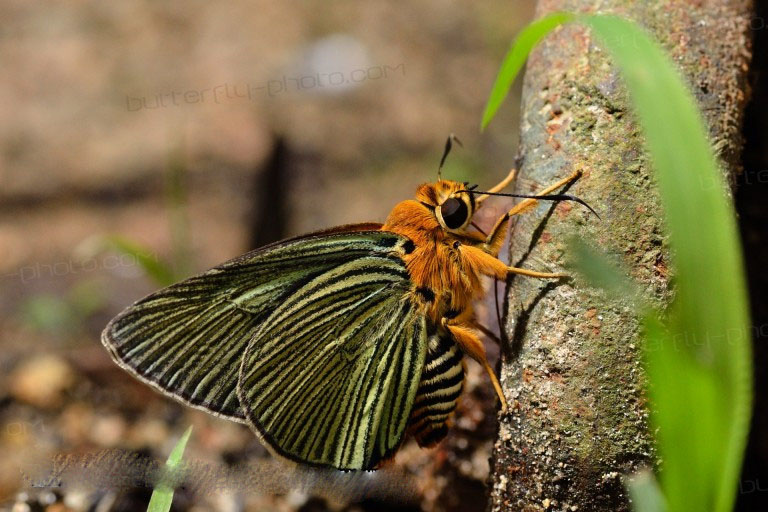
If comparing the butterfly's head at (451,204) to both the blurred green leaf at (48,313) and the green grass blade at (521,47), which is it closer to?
the green grass blade at (521,47)

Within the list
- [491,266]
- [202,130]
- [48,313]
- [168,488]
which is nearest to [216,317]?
[168,488]

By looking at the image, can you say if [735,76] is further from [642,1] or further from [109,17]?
[109,17]

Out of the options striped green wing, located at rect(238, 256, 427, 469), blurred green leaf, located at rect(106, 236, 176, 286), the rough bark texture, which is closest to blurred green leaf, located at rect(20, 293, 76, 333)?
blurred green leaf, located at rect(106, 236, 176, 286)

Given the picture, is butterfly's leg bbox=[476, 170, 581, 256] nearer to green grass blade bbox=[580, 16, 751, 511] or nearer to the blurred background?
green grass blade bbox=[580, 16, 751, 511]

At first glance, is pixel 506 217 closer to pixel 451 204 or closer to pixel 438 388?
pixel 451 204

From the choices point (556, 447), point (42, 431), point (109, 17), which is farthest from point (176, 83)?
point (556, 447)
